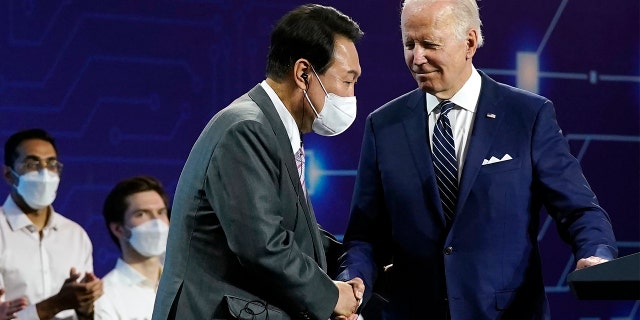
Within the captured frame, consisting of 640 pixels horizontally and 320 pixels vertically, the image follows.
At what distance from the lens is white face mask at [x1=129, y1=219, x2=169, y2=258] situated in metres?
3.89

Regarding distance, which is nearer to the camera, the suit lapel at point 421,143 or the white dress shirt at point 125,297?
the suit lapel at point 421,143

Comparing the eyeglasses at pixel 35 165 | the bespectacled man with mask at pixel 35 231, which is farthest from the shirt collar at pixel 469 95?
the eyeglasses at pixel 35 165

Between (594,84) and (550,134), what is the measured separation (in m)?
2.70

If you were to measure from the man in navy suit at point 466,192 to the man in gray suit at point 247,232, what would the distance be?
0.29 m

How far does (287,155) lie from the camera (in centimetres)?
213

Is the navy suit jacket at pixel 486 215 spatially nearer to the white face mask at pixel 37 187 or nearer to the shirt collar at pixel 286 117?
the shirt collar at pixel 286 117

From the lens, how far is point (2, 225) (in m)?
3.95

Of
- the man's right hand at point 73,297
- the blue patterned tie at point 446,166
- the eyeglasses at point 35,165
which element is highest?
the blue patterned tie at point 446,166

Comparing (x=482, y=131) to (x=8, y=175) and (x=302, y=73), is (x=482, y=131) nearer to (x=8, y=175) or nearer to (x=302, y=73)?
(x=302, y=73)

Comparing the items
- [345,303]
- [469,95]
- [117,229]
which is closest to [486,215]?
[469,95]

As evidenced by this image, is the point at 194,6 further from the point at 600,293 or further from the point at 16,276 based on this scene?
the point at 600,293

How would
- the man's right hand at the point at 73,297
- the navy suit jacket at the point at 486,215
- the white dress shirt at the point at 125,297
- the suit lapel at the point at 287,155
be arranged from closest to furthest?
the suit lapel at the point at 287,155
the navy suit jacket at the point at 486,215
the man's right hand at the point at 73,297
the white dress shirt at the point at 125,297

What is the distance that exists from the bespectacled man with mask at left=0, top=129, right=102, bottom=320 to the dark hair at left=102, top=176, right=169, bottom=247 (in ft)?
0.56

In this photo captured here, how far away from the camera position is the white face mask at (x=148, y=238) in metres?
3.89
